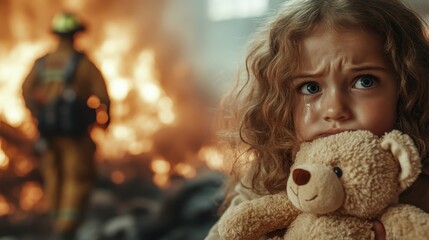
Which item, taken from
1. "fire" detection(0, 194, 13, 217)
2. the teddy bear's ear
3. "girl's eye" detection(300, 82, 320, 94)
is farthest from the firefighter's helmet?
the teddy bear's ear

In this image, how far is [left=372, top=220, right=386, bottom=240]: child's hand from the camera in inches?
21.9

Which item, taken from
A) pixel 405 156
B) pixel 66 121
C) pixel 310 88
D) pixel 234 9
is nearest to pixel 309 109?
pixel 310 88

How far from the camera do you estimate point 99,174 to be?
1998 mm

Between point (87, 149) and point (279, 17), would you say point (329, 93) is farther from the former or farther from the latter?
point (87, 149)

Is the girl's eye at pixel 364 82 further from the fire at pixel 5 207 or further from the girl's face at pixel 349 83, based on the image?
the fire at pixel 5 207

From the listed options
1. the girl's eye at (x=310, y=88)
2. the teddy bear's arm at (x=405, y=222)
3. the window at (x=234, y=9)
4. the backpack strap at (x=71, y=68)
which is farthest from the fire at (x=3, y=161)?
the teddy bear's arm at (x=405, y=222)

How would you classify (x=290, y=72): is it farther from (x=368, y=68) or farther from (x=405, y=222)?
(x=405, y=222)

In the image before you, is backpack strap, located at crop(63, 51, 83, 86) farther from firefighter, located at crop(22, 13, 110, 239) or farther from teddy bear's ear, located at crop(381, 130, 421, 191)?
teddy bear's ear, located at crop(381, 130, 421, 191)

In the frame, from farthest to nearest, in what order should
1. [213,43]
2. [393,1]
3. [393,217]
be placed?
[213,43]
[393,1]
[393,217]

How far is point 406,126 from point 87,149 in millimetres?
1500

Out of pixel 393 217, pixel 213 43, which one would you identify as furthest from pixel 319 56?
pixel 213 43

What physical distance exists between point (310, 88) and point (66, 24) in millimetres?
1572

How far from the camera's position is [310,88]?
0.64m

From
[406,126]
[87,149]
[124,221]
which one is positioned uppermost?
[406,126]
